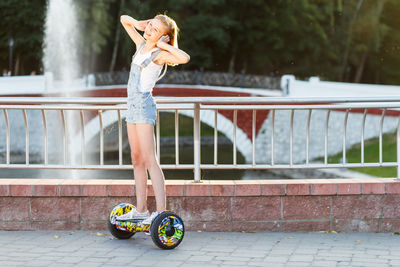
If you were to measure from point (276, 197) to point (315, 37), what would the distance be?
39.2 meters

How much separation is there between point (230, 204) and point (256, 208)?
24 centimetres

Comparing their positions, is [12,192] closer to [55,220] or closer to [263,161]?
[55,220]

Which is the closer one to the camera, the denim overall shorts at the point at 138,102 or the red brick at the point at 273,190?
the denim overall shorts at the point at 138,102

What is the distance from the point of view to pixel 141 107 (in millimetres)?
6008

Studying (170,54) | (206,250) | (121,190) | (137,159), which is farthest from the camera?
(121,190)

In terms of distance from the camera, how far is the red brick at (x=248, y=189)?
22.3 ft

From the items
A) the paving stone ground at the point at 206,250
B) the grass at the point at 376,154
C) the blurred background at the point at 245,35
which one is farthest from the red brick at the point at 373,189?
the blurred background at the point at 245,35

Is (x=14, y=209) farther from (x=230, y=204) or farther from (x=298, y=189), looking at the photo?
(x=298, y=189)

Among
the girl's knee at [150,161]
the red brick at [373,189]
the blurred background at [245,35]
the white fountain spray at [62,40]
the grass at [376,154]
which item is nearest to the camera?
the girl's knee at [150,161]

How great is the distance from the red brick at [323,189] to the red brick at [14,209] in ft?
8.40

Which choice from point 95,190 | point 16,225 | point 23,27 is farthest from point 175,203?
point 23,27

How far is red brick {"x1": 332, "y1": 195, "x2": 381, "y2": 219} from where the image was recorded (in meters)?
6.89

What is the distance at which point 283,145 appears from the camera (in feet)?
104

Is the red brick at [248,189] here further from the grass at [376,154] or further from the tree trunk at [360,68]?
the tree trunk at [360,68]
